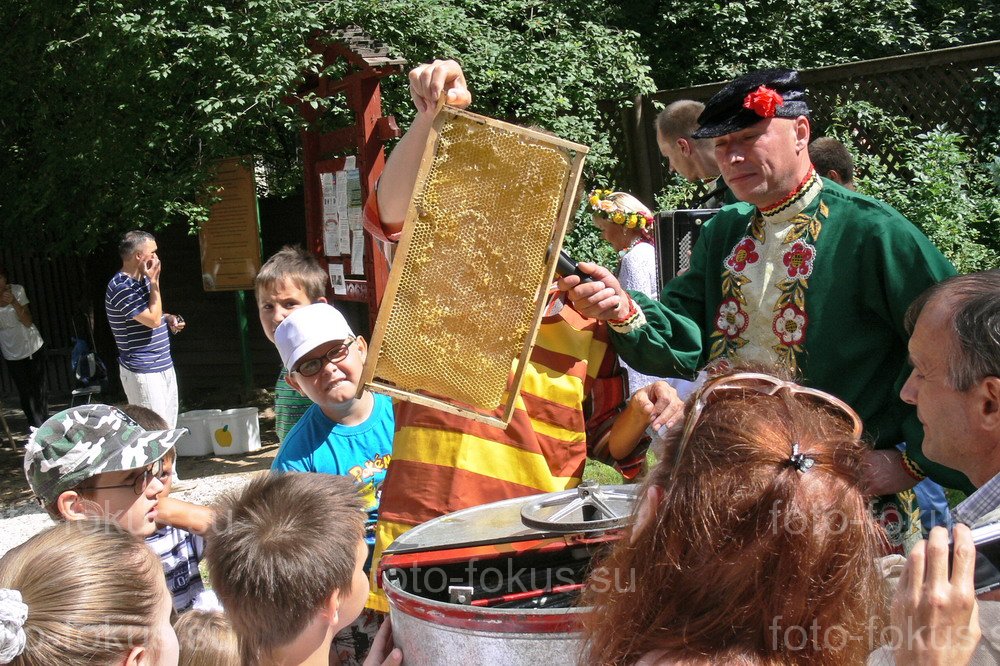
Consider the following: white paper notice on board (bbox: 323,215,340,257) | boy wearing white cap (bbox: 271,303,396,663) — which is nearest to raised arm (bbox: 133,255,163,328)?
white paper notice on board (bbox: 323,215,340,257)

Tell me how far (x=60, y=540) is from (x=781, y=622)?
135 centimetres

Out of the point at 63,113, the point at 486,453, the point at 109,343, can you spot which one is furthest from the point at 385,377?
the point at 109,343

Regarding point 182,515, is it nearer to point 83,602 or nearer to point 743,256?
point 83,602

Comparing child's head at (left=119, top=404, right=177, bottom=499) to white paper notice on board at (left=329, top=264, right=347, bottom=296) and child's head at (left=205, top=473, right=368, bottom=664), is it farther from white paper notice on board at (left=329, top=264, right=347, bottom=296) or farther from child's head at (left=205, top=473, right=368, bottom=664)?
white paper notice on board at (left=329, top=264, right=347, bottom=296)

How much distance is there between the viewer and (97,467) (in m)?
2.54

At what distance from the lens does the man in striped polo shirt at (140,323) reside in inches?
275

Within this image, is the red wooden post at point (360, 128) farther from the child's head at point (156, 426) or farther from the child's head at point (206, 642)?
the child's head at point (206, 642)

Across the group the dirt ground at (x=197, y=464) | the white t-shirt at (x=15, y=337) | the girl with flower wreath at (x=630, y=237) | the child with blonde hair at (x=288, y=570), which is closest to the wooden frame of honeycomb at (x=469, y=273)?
the child with blonde hair at (x=288, y=570)

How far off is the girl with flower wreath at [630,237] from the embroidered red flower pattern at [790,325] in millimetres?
2320

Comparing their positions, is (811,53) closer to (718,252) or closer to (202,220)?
(202,220)

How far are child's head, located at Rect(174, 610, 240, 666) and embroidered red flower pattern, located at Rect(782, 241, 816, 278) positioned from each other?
5.75 ft

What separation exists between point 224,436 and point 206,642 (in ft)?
20.9

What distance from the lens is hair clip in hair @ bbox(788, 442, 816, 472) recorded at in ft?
4.26

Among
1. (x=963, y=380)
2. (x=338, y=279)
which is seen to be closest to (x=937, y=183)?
(x=338, y=279)
